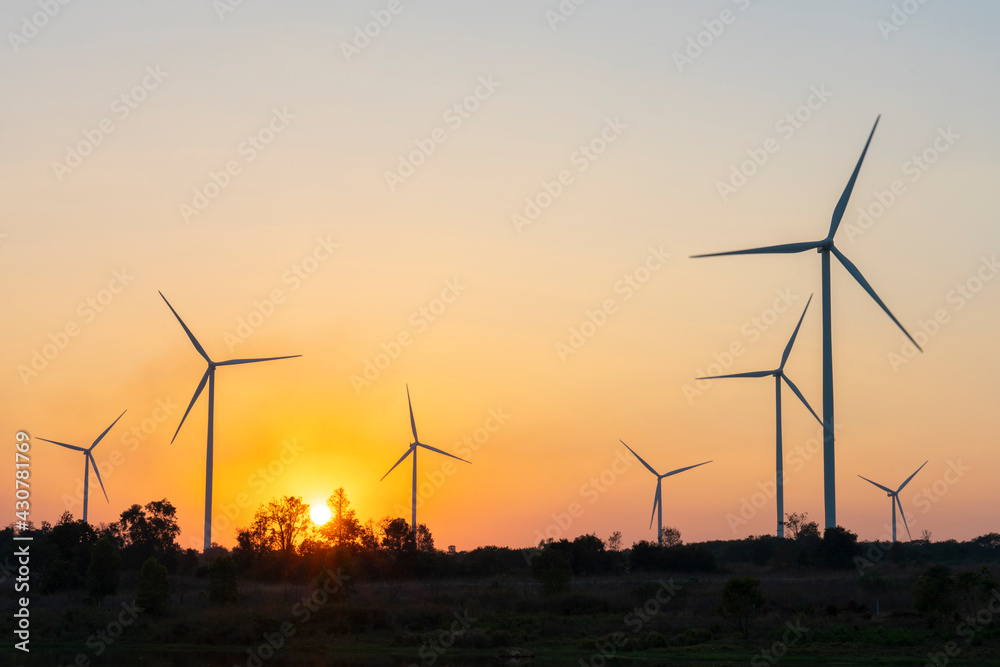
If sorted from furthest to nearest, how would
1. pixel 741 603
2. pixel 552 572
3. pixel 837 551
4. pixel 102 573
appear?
pixel 837 551 < pixel 102 573 < pixel 552 572 < pixel 741 603

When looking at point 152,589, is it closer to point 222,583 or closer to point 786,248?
point 222,583

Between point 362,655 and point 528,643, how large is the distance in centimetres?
1163

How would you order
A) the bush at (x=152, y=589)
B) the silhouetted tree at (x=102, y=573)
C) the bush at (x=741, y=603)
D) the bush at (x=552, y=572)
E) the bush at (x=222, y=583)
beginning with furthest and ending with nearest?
the silhouetted tree at (x=102, y=573) < the bush at (x=222, y=583) < the bush at (x=552, y=572) < the bush at (x=152, y=589) < the bush at (x=741, y=603)

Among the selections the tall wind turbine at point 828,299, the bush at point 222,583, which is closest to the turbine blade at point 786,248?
the tall wind turbine at point 828,299

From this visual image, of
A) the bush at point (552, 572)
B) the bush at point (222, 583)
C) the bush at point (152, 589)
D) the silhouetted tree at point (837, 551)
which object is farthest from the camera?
the silhouetted tree at point (837, 551)

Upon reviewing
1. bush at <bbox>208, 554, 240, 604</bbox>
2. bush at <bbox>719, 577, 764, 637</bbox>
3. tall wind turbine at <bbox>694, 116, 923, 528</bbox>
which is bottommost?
bush at <bbox>719, 577, 764, 637</bbox>

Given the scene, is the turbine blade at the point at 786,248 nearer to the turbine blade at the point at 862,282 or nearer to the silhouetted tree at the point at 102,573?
the turbine blade at the point at 862,282

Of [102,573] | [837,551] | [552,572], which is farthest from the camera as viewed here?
[837,551]

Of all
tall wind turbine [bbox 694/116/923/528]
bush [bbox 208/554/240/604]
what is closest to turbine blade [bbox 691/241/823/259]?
tall wind turbine [bbox 694/116/923/528]

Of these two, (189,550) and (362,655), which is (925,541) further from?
(362,655)

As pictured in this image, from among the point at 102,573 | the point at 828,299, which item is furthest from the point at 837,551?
the point at 102,573

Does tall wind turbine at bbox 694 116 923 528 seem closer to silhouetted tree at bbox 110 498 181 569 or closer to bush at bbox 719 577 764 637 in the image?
bush at bbox 719 577 764 637

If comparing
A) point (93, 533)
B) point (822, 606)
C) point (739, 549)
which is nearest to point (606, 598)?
point (822, 606)

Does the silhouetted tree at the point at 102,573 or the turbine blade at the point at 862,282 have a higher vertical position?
the turbine blade at the point at 862,282
